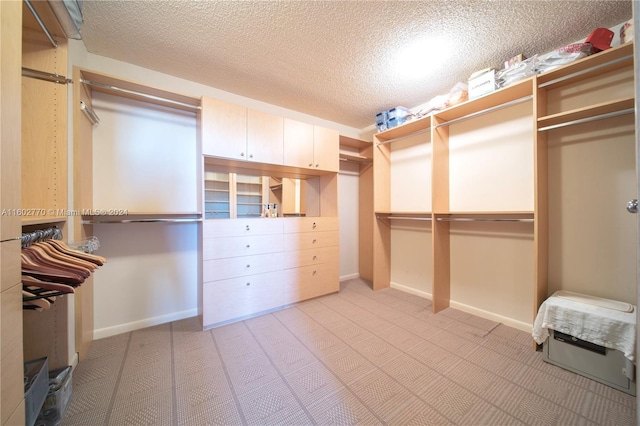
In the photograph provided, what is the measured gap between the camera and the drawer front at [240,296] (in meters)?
2.06

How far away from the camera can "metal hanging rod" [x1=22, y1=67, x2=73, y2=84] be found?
1192 mm

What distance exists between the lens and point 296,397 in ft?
4.32

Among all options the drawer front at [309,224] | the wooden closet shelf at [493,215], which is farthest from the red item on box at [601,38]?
the drawer front at [309,224]

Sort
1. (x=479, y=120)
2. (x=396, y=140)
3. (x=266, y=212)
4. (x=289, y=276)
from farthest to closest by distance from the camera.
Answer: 1. (x=396, y=140)
2. (x=266, y=212)
3. (x=289, y=276)
4. (x=479, y=120)

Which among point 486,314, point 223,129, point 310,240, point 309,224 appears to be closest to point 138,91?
point 223,129

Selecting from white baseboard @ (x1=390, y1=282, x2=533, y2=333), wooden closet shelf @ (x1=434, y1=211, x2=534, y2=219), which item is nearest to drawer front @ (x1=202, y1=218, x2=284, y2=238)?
wooden closet shelf @ (x1=434, y1=211, x2=534, y2=219)

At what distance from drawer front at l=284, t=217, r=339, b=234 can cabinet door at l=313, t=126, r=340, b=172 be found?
629mm

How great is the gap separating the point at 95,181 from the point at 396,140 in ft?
10.5

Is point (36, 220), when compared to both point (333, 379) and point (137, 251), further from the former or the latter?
point (333, 379)

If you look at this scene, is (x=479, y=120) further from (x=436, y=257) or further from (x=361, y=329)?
(x=361, y=329)

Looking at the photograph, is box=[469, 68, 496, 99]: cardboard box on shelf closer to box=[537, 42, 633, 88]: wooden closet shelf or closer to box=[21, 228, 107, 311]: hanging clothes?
box=[537, 42, 633, 88]: wooden closet shelf

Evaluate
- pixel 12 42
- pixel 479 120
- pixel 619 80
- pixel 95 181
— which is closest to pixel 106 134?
pixel 95 181

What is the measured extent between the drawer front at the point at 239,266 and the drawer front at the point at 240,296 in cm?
5

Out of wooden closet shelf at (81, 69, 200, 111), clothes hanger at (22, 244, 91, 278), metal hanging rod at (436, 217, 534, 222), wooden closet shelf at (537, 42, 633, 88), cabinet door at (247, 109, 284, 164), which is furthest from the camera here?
cabinet door at (247, 109, 284, 164)
